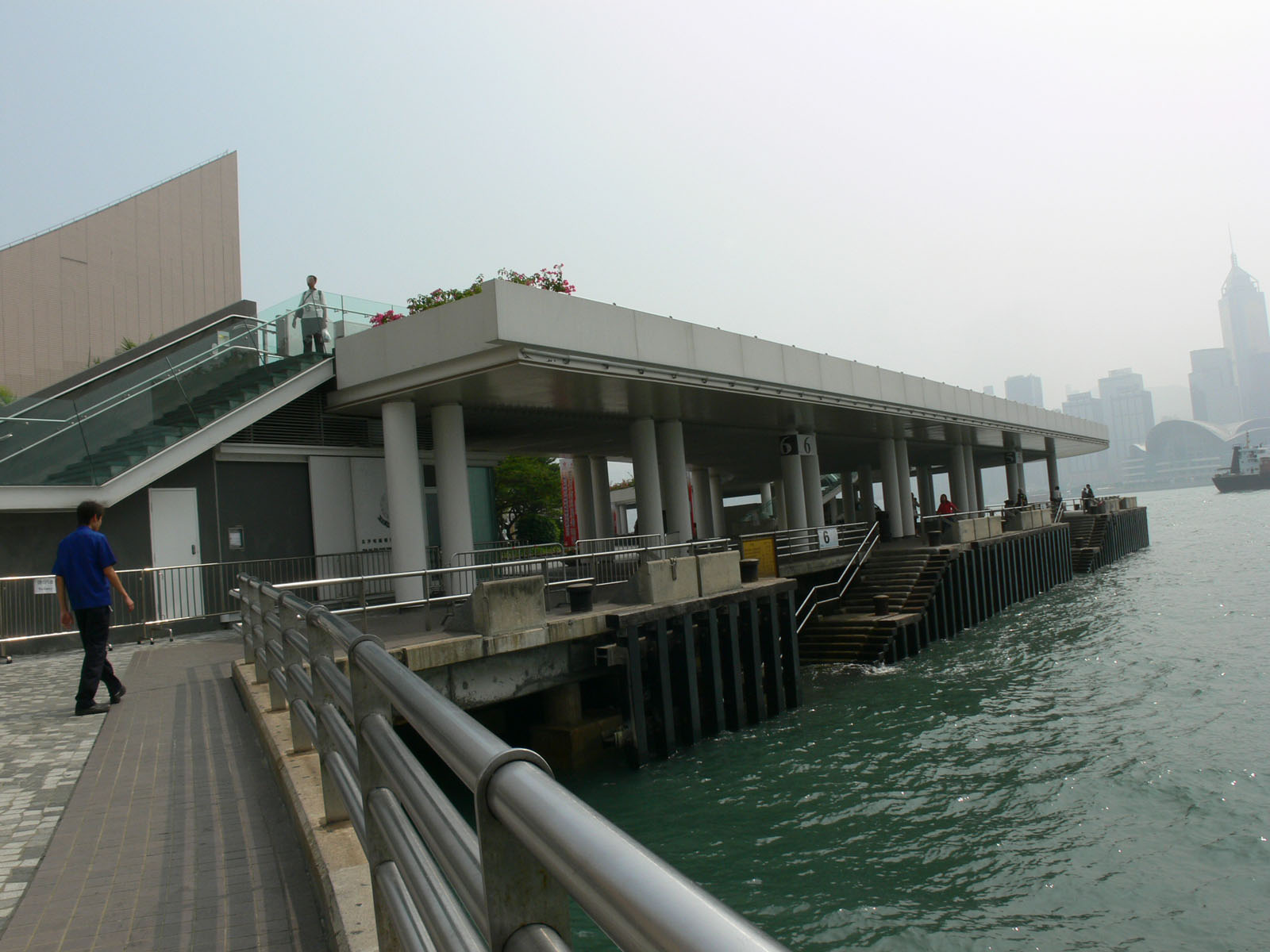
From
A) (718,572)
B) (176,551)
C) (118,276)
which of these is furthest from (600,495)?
(118,276)

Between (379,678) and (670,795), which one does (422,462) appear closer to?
(670,795)

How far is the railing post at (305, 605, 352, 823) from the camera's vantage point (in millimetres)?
4070

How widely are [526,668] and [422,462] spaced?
9.58 meters

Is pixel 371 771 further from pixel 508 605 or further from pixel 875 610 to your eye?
pixel 875 610

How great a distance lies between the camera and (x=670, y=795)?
1141 cm

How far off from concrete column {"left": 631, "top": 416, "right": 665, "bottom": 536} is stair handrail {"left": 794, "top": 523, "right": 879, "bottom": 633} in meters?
4.20

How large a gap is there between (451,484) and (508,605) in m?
6.61

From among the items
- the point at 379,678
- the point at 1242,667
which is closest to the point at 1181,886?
the point at 379,678

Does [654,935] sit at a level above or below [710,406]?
below

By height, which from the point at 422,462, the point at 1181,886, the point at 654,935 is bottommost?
the point at 1181,886

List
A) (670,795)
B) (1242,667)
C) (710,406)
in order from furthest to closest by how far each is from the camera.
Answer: (710,406), (1242,667), (670,795)

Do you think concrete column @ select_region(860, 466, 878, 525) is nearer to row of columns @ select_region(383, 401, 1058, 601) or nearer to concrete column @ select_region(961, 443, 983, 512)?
row of columns @ select_region(383, 401, 1058, 601)

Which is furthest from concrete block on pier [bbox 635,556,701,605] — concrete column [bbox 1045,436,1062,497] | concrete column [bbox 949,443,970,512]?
concrete column [bbox 1045,436,1062,497]

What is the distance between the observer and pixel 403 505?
16.9 meters
